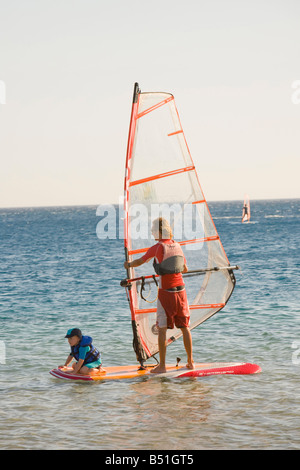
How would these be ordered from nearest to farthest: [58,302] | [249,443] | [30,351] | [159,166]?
[249,443]
[159,166]
[30,351]
[58,302]

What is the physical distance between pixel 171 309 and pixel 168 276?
415 millimetres

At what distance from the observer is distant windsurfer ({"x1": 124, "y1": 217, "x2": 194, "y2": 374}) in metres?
7.89

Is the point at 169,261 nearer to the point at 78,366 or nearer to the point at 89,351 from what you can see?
the point at 89,351

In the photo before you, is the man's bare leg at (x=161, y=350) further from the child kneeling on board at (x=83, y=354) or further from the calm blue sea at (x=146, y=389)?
the child kneeling on board at (x=83, y=354)

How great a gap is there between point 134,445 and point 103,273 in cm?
2371

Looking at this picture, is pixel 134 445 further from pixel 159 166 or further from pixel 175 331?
pixel 159 166

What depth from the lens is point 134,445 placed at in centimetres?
617

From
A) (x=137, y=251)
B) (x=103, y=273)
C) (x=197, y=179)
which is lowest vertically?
(x=103, y=273)

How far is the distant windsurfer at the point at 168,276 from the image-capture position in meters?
7.89

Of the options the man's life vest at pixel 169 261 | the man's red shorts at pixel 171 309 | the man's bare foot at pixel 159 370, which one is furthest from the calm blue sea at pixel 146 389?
the man's life vest at pixel 169 261

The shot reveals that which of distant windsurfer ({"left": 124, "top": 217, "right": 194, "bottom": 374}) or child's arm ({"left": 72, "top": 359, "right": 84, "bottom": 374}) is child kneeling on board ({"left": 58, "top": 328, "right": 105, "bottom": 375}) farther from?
distant windsurfer ({"left": 124, "top": 217, "right": 194, "bottom": 374})

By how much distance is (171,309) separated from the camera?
26.2 ft
